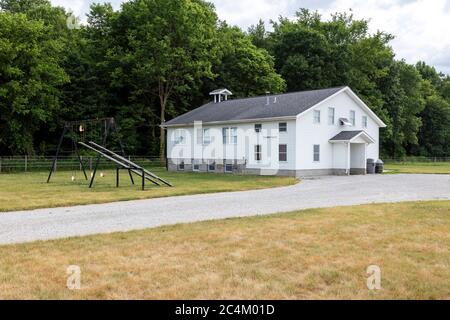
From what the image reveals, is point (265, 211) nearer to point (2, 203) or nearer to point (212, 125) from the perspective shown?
point (2, 203)

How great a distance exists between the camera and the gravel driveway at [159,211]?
9.10 metres

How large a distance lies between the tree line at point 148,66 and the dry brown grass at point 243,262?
30.6 m

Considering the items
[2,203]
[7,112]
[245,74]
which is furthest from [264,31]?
[2,203]

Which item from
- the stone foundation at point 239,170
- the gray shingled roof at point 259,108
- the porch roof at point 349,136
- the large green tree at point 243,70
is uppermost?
the large green tree at point 243,70

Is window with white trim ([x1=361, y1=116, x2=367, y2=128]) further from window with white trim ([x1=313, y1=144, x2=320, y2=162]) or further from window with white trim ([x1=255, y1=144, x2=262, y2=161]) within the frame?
window with white trim ([x1=255, y1=144, x2=262, y2=161])

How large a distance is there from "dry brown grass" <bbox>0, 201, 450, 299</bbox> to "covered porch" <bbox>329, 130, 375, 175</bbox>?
20.1 m

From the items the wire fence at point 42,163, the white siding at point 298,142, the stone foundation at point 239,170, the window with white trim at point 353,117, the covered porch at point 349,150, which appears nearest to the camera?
the white siding at point 298,142

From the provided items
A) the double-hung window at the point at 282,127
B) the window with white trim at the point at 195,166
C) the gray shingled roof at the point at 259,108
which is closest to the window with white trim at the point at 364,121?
the gray shingled roof at the point at 259,108

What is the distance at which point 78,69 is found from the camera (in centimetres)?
4303

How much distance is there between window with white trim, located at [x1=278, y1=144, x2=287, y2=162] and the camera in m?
28.0

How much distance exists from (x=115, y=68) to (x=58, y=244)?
36.4m

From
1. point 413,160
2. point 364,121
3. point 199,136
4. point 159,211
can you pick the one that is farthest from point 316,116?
point 413,160

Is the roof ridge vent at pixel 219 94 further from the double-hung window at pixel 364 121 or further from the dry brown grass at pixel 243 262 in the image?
the dry brown grass at pixel 243 262

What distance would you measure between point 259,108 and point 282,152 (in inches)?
180
